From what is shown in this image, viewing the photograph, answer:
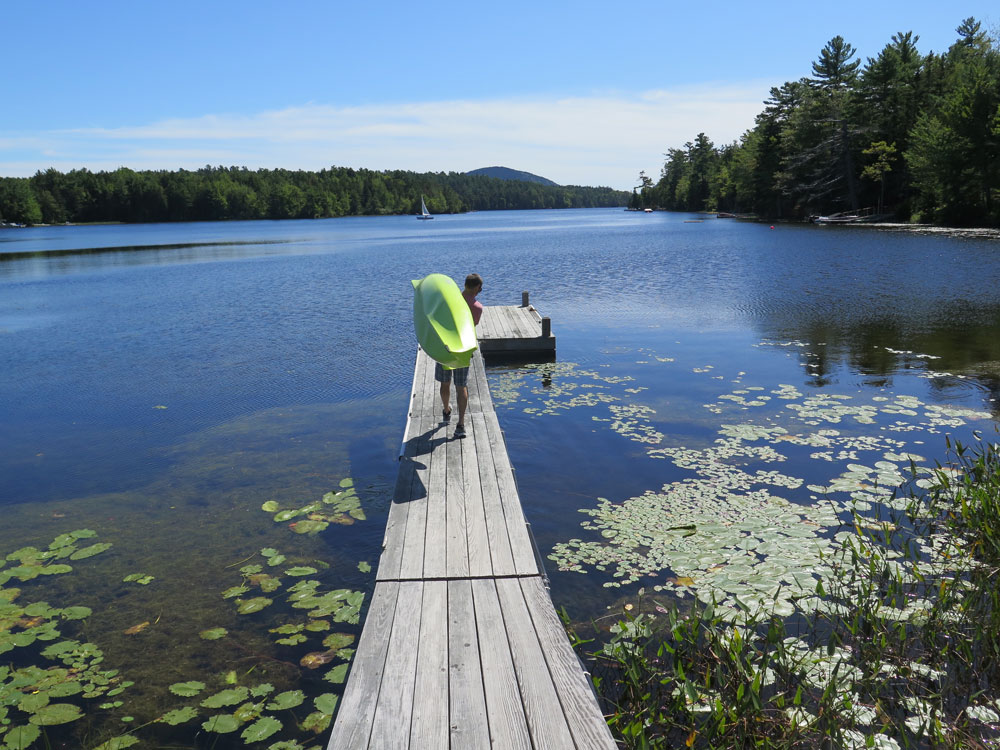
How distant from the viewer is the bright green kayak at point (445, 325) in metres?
8.16

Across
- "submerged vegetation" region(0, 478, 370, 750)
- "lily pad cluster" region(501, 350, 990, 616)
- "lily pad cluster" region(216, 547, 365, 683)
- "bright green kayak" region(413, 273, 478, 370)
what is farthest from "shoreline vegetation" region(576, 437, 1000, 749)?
"bright green kayak" region(413, 273, 478, 370)

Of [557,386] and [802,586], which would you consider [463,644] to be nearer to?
[802,586]

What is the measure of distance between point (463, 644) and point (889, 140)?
255 feet

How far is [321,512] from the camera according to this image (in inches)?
326

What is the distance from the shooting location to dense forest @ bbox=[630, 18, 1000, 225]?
1932 inches

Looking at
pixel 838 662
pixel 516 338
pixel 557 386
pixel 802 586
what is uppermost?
pixel 516 338

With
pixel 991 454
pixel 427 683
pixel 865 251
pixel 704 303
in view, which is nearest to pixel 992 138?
pixel 865 251

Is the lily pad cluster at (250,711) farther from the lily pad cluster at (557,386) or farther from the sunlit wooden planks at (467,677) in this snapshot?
the lily pad cluster at (557,386)

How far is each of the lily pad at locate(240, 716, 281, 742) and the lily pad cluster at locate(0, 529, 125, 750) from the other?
1281 millimetres

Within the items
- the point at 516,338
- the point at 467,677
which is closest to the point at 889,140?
the point at 516,338

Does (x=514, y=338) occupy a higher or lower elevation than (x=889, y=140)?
lower

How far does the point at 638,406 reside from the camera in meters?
12.1

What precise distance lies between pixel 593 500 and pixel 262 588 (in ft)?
13.0

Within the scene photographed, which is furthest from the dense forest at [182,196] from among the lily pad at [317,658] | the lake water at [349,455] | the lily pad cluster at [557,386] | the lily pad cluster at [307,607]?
the lily pad at [317,658]
